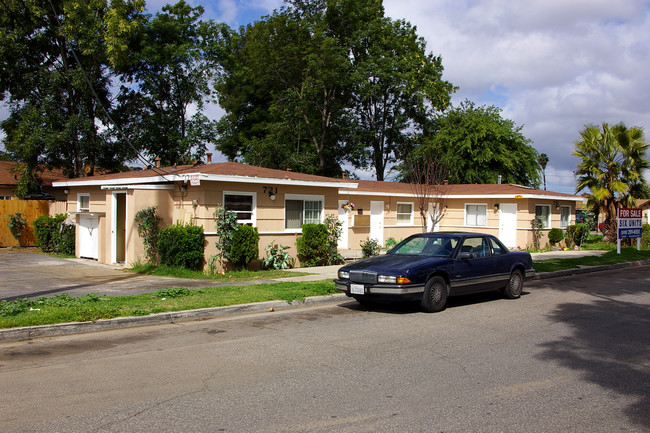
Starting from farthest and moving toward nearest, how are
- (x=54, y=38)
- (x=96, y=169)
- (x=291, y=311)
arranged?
1. (x=96, y=169)
2. (x=54, y=38)
3. (x=291, y=311)

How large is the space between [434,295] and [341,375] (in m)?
4.39

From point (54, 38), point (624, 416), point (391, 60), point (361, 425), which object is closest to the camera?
point (361, 425)

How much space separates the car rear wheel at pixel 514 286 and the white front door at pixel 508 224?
1475 cm

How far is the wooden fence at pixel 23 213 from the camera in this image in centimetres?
2333

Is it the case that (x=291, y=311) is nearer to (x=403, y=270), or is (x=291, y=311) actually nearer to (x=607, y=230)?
(x=403, y=270)

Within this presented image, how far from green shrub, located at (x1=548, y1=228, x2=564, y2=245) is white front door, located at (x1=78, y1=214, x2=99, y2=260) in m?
21.0

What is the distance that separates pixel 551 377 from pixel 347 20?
110 ft

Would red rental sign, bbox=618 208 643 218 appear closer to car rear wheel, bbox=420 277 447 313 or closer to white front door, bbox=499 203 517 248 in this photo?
white front door, bbox=499 203 517 248

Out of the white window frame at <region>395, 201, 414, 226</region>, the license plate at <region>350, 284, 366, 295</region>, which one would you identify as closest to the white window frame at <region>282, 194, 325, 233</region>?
the license plate at <region>350, 284, 366, 295</region>

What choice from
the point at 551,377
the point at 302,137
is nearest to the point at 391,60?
the point at 302,137

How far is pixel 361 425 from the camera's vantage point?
452 cm

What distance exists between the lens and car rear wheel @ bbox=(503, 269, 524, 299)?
464 inches

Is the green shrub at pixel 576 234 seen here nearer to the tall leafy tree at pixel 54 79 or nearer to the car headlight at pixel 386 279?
the car headlight at pixel 386 279

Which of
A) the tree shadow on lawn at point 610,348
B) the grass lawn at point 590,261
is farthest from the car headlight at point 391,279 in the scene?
the grass lawn at point 590,261
